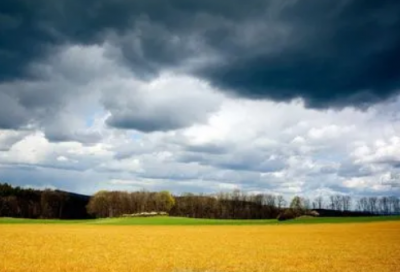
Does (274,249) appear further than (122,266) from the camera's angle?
Yes

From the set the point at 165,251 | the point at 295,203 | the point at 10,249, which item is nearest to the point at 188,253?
the point at 165,251

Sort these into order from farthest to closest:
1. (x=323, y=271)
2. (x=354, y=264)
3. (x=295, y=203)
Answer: (x=295, y=203)
(x=354, y=264)
(x=323, y=271)

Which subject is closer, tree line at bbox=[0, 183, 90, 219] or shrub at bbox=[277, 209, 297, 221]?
shrub at bbox=[277, 209, 297, 221]

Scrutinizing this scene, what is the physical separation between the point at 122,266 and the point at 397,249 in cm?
2820

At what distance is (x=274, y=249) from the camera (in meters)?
44.3

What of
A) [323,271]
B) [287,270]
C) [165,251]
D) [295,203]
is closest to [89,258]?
[165,251]

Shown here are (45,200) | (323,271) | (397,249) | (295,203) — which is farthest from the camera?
(45,200)

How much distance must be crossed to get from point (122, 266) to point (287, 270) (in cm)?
1152

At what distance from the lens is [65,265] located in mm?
30125

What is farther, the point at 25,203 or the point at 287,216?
the point at 25,203

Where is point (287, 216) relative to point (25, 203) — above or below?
below

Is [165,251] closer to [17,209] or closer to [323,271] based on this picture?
[323,271]

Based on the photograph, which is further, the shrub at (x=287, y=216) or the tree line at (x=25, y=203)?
the tree line at (x=25, y=203)

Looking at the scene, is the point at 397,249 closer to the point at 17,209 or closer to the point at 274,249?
the point at 274,249
